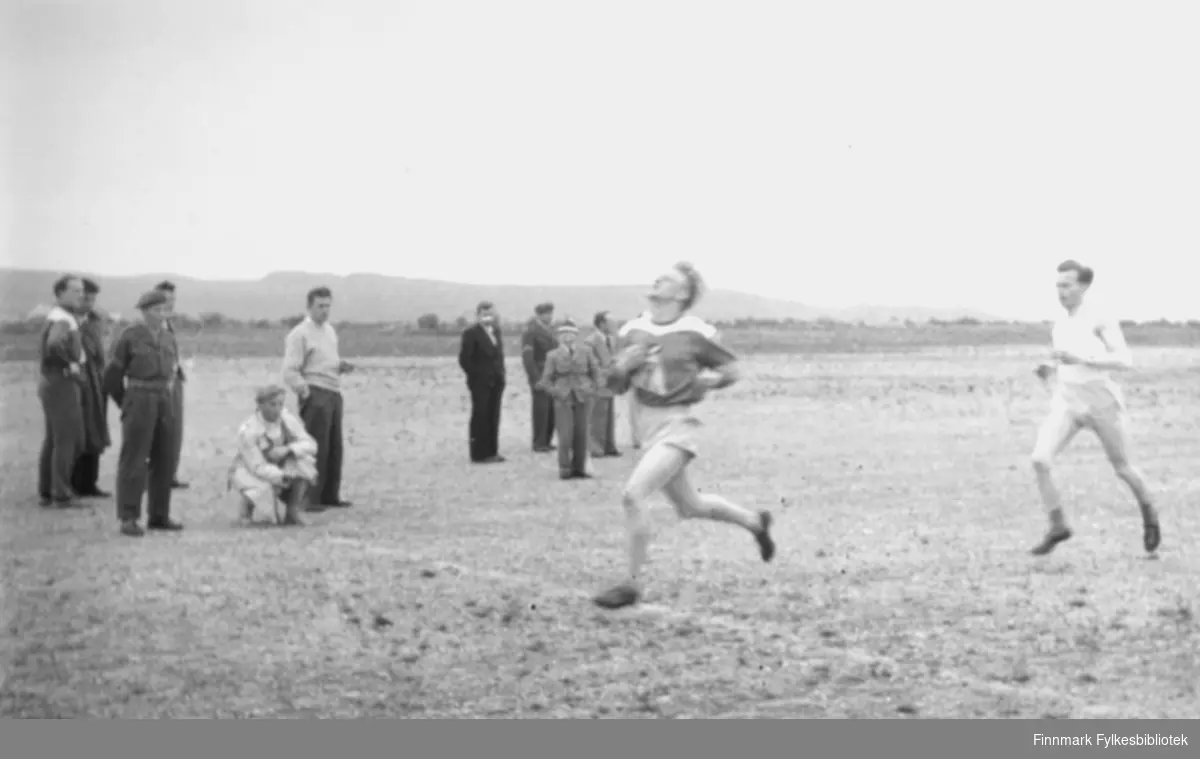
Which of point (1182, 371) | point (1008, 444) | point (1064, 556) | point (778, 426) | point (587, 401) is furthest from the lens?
point (1182, 371)

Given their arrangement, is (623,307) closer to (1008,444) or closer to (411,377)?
(1008,444)

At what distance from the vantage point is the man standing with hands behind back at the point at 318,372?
540 inches

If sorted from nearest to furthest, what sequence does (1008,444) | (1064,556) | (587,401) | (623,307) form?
1. (1064,556)
2. (623,307)
3. (587,401)
4. (1008,444)

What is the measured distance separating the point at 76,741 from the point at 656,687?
2.62m

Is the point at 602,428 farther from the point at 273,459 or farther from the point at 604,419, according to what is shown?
the point at 273,459

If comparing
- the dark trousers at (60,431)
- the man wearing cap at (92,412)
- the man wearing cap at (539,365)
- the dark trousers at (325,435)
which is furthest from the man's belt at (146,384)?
the man wearing cap at (539,365)

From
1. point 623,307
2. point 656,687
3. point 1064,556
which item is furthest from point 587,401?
point 656,687

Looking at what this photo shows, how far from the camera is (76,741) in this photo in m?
7.48

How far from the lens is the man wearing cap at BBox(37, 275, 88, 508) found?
14.1m

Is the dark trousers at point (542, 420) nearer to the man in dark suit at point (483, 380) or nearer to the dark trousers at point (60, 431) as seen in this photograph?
the man in dark suit at point (483, 380)

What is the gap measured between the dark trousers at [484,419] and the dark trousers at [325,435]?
179 inches

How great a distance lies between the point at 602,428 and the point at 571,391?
2.88 metres

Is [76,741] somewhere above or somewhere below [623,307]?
below

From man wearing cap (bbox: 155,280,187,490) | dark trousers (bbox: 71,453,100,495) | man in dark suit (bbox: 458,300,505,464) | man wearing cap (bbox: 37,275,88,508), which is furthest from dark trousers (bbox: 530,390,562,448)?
man wearing cap (bbox: 37,275,88,508)
